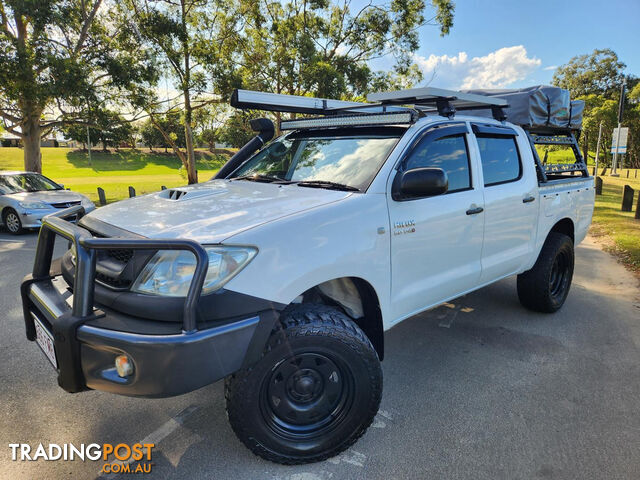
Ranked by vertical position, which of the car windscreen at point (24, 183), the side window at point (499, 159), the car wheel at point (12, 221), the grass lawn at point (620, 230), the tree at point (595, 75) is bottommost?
the grass lawn at point (620, 230)

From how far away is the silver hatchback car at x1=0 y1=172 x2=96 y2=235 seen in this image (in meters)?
8.94

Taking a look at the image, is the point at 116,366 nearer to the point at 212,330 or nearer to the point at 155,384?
the point at 155,384

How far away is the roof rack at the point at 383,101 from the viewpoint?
10.4 ft

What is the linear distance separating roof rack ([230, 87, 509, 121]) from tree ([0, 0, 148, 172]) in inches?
397

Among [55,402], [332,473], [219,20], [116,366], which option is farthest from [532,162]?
[219,20]

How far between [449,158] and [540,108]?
5.96 ft

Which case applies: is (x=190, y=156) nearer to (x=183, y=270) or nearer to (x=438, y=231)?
(x=438, y=231)

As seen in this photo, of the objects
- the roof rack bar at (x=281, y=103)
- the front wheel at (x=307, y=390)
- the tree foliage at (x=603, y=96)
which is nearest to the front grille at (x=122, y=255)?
the front wheel at (x=307, y=390)

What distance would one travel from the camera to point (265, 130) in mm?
4164

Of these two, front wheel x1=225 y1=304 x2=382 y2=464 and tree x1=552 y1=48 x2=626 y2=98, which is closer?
front wheel x1=225 y1=304 x2=382 y2=464

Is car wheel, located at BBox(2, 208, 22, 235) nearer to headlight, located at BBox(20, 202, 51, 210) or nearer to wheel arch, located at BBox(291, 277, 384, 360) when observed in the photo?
headlight, located at BBox(20, 202, 51, 210)

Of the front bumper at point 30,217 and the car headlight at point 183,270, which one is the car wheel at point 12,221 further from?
the car headlight at point 183,270

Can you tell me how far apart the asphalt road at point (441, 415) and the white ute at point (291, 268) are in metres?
0.31

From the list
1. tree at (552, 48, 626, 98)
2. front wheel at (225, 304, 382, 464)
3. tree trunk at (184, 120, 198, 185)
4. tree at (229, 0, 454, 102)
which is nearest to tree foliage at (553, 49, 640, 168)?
tree at (552, 48, 626, 98)
